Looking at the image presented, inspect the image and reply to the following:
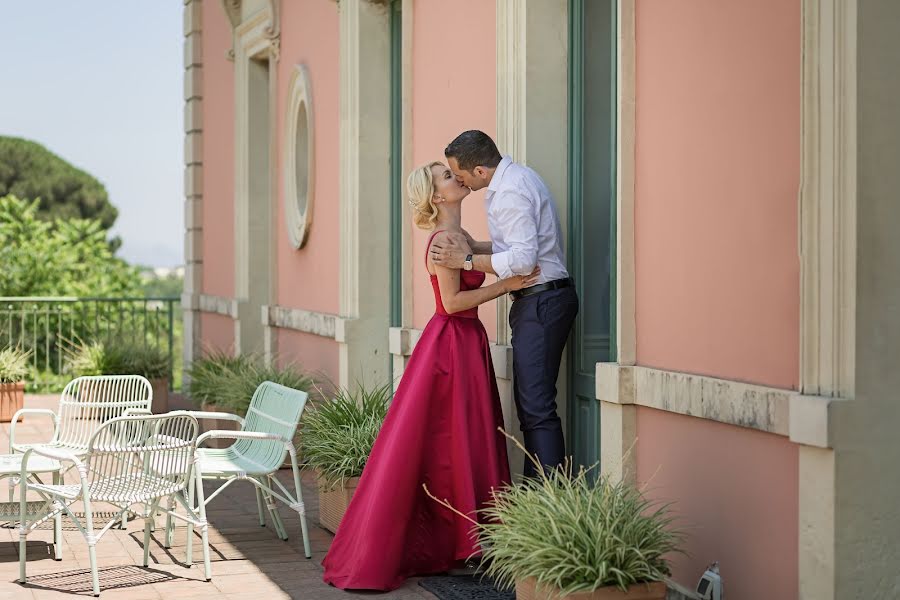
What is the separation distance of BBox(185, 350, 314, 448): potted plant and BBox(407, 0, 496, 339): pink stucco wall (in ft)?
5.84

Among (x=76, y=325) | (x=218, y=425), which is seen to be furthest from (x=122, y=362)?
(x=76, y=325)

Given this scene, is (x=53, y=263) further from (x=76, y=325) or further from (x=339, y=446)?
(x=339, y=446)

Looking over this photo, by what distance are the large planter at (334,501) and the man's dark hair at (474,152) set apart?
1.74 meters

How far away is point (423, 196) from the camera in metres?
5.64

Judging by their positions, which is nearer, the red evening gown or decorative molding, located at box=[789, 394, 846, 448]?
decorative molding, located at box=[789, 394, 846, 448]

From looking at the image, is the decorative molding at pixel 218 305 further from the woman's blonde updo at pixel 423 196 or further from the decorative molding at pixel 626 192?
the decorative molding at pixel 626 192

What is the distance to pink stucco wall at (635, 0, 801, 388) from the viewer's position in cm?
419

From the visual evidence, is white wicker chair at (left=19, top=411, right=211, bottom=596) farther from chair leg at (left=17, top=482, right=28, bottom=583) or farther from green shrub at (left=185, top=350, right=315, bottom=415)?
green shrub at (left=185, top=350, right=315, bottom=415)

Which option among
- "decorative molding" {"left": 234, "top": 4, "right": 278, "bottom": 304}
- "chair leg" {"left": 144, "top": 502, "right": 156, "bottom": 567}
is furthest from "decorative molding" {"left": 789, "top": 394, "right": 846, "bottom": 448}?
"decorative molding" {"left": 234, "top": 4, "right": 278, "bottom": 304}

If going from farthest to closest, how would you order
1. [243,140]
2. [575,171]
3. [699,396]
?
[243,140] → [575,171] → [699,396]

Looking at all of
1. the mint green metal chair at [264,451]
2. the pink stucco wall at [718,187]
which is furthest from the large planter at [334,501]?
the pink stucco wall at [718,187]

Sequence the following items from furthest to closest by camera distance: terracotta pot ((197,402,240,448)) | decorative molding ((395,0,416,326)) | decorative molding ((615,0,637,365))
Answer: terracotta pot ((197,402,240,448)), decorative molding ((395,0,416,326)), decorative molding ((615,0,637,365))

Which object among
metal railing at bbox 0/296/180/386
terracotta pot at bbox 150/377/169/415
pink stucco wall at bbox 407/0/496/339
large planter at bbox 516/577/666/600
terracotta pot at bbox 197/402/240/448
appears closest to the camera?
large planter at bbox 516/577/666/600

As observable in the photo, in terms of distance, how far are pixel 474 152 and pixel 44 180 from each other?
37.1m
